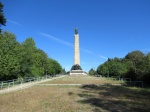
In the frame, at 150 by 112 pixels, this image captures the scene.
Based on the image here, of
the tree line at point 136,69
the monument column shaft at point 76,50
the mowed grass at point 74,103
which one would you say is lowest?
the mowed grass at point 74,103

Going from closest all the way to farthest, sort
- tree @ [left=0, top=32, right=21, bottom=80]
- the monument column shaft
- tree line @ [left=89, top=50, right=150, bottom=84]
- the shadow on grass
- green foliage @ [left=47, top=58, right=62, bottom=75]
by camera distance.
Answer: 1. the shadow on grass
2. tree @ [left=0, top=32, right=21, bottom=80]
3. tree line @ [left=89, top=50, right=150, bottom=84]
4. green foliage @ [left=47, top=58, right=62, bottom=75]
5. the monument column shaft

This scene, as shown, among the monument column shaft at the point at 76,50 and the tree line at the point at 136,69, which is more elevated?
the monument column shaft at the point at 76,50

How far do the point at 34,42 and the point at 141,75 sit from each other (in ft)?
96.3

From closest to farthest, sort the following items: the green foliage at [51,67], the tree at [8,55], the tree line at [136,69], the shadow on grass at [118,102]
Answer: the shadow on grass at [118,102], the tree at [8,55], the tree line at [136,69], the green foliage at [51,67]

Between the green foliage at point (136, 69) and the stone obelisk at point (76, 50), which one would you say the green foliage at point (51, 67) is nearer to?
the stone obelisk at point (76, 50)

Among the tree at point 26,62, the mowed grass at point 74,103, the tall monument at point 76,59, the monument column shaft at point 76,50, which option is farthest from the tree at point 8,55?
the tall monument at point 76,59

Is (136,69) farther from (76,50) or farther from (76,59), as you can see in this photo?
(76,59)

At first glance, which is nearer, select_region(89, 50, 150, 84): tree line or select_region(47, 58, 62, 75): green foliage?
select_region(89, 50, 150, 84): tree line

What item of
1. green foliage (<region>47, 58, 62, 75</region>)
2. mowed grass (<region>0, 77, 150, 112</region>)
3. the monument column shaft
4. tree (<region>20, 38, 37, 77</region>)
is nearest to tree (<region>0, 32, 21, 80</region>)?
tree (<region>20, 38, 37, 77</region>)

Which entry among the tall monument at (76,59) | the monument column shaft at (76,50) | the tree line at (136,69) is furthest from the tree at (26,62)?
the tall monument at (76,59)

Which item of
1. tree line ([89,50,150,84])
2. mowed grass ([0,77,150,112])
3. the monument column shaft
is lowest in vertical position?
mowed grass ([0,77,150,112])

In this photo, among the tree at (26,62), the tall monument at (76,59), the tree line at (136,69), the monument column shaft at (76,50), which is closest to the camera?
the tree line at (136,69)

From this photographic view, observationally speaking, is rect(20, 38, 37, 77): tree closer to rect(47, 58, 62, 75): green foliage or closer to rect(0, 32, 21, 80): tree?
rect(0, 32, 21, 80): tree

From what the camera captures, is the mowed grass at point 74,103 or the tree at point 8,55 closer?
the mowed grass at point 74,103
